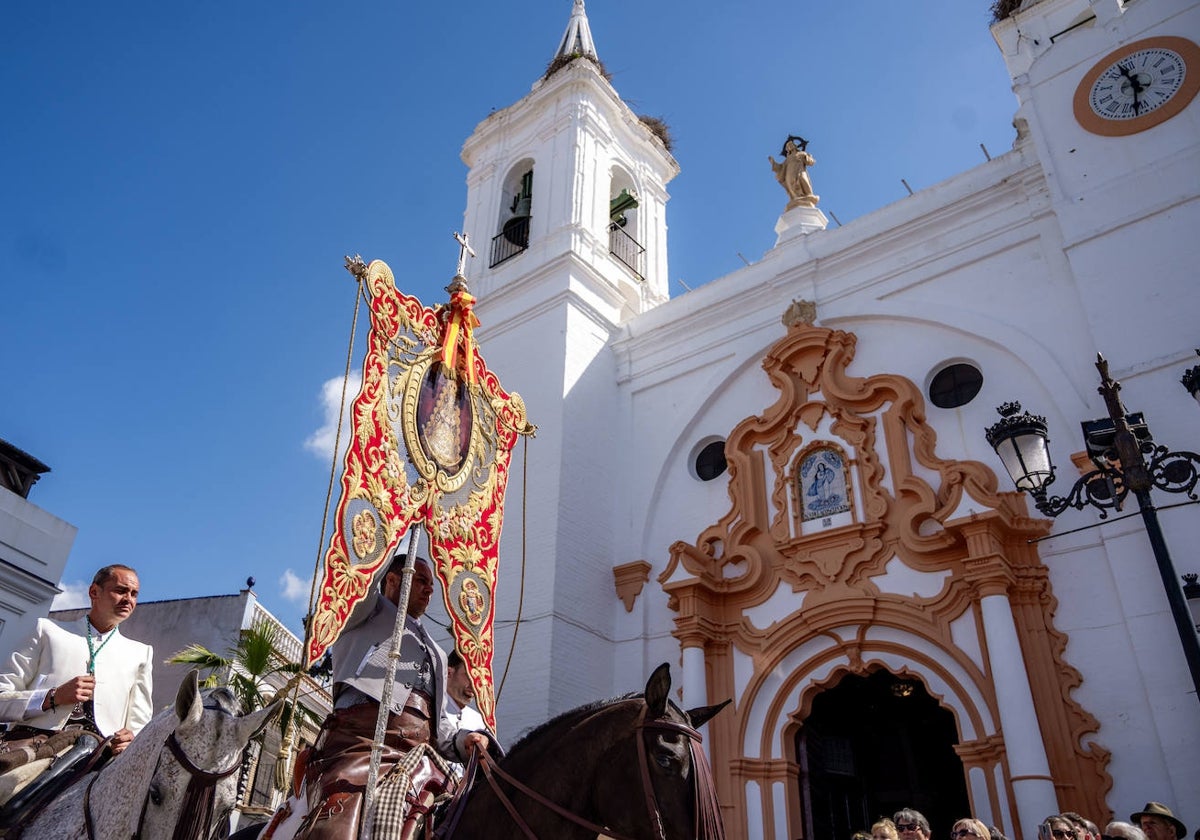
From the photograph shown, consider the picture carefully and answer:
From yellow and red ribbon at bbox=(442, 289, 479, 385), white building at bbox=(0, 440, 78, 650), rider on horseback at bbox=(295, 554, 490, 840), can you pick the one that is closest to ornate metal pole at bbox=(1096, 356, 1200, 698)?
rider on horseback at bbox=(295, 554, 490, 840)

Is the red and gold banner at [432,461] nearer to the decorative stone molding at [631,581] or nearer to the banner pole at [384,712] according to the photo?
the banner pole at [384,712]

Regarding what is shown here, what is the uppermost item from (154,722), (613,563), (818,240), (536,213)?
(536,213)

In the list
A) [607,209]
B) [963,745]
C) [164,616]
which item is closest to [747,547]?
[963,745]

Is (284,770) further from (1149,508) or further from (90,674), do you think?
(1149,508)

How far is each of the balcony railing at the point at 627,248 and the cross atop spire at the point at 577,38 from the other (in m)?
3.94

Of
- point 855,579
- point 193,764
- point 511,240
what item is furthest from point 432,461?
point 511,240

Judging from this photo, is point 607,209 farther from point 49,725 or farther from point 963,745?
point 49,725

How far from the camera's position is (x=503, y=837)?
3336 millimetres

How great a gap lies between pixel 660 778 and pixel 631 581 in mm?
8715

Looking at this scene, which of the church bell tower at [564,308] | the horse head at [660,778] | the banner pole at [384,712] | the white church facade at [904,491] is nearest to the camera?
the horse head at [660,778]

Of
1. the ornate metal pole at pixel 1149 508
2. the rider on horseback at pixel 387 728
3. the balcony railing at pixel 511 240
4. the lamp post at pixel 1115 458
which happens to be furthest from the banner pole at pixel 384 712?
the balcony railing at pixel 511 240

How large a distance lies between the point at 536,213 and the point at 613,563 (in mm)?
6655

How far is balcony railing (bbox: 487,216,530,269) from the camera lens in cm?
1580

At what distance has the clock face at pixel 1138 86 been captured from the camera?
31.7ft
